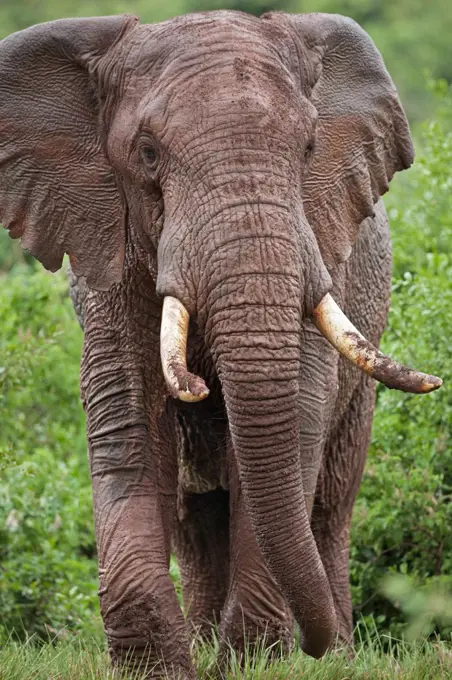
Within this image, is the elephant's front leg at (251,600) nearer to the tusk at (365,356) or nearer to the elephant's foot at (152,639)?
the elephant's foot at (152,639)

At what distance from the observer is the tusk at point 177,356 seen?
451 cm

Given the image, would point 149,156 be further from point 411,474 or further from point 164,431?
point 411,474

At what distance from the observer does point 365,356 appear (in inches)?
188

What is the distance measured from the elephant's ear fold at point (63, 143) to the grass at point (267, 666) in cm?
124

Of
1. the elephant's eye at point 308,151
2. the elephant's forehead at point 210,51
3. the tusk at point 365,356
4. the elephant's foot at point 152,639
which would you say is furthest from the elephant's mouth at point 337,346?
the elephant's foot at point 152,639

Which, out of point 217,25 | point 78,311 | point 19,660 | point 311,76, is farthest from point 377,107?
point 19,660

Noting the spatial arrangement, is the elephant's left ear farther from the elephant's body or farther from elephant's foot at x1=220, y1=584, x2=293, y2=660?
elephant's foot at x1=220, y1=584, x2=293, y2=660

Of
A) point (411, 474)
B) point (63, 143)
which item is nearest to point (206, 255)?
point (63, 143)

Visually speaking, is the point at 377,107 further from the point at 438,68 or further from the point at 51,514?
the point at 438,68

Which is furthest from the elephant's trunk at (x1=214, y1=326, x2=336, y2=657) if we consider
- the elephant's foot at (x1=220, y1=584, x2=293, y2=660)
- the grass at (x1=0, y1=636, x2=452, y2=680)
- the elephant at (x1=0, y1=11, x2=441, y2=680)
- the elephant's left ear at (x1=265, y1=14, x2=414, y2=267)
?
the elephant's left ear at (x1=265, y1=14, x2=414, y2=267)

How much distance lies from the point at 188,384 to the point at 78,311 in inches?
85.0

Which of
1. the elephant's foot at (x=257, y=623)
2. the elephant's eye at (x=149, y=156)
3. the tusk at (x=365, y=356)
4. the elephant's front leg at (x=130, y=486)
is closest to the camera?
the tusk at (x=365, y=356)

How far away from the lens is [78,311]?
663 cm

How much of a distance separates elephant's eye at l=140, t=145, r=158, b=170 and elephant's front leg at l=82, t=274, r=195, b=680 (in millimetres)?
599
